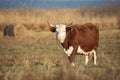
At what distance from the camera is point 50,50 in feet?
35.5

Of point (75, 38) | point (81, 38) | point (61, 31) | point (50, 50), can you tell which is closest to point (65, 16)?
point (50, 50)

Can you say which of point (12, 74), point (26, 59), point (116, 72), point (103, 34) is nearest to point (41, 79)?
point (12, 74)

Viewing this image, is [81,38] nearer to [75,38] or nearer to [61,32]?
[75,38]

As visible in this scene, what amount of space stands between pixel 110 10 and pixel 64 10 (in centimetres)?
159

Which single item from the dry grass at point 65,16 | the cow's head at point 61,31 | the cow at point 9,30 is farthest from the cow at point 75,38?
the cow at point 9,30

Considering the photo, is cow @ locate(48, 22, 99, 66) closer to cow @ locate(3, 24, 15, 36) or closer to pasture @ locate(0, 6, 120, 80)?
pasture @ locate(0, 6, 120, 80)

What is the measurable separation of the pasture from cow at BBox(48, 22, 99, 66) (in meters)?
0.29

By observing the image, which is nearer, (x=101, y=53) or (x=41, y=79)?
(x=41, y=79)

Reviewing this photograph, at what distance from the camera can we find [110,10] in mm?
13844

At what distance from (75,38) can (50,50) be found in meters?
2.45

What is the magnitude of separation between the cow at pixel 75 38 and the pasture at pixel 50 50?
0.95 feet

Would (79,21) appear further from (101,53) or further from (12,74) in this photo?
(12,74)

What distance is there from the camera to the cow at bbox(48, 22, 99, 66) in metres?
8.30

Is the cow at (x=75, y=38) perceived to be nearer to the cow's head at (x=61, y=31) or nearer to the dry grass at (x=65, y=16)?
the cow's head at (x=61, y=31)
